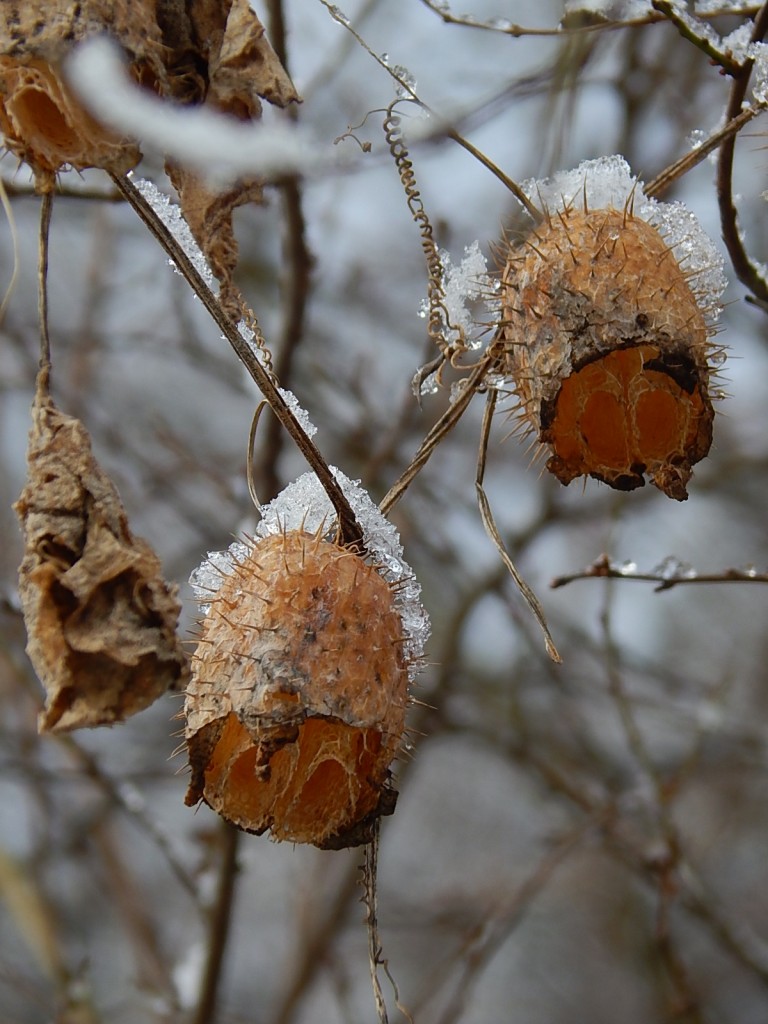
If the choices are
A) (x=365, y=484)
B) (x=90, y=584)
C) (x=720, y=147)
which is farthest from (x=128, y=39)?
(x=365, y=484)

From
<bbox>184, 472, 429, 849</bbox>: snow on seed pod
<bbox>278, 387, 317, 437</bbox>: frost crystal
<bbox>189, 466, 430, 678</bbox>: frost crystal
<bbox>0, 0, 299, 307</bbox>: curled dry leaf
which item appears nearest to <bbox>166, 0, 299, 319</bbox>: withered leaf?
<bbox>0, 0, 299, 307</bbox>: curled dry leaf

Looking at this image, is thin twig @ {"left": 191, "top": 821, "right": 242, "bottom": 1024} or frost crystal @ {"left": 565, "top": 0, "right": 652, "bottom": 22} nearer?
frost crystal @ {"left": 565, "top": 0, "right": 652, "bottom": 22}

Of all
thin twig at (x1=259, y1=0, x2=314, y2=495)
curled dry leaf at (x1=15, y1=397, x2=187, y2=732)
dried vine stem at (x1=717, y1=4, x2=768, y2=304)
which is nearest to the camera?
curled dry leaf at (x1=15, y1=397, x2=187, y2=732)

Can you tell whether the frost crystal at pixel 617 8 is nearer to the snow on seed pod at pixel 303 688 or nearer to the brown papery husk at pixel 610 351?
the brown papery husk at pixel 610 351

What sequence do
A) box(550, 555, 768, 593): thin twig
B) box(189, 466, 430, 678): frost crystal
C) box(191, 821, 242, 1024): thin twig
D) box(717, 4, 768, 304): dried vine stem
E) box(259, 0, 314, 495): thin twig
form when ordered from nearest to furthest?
box(189, 466, 430, 678): frost crystal, box(717, 4, 768, 304): dried vine stem, box(550, 555, 768, 593): thin twig, box(259, 0, 314, 495): thin twig, box(191, 821, 242, 1024): thin twig

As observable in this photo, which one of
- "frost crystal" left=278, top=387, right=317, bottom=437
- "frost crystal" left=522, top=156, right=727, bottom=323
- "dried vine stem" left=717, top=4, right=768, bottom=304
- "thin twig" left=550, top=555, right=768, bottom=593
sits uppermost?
"dried vine stem" left=717, top=4, right=768, bottom=304

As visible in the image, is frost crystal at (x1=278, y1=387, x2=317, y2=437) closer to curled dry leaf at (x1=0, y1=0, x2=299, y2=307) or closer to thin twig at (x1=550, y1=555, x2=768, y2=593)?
curled dry leaf at (x1=0, y1=0, x2=299, y2=307)

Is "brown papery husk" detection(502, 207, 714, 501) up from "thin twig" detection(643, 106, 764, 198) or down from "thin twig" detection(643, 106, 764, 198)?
down
